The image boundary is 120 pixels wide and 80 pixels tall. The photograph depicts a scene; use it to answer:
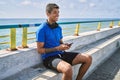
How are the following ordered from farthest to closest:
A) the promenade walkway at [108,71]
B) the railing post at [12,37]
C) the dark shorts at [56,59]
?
1. the promenade walkway at [108,71]
2. the railing post at [12,37]
3. the dark shorts at [56,59]

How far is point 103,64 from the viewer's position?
7.54m

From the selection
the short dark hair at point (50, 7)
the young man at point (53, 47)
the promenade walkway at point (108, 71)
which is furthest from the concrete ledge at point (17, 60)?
the promenade walkway at point (108, 71)

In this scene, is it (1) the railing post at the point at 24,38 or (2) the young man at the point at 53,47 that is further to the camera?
(1) the railing post at the point at 24,38

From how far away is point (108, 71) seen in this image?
6.65 m

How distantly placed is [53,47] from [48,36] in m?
0.26

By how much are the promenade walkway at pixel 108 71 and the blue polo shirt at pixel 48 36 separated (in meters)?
1.94

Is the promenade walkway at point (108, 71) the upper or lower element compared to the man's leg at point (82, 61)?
lower

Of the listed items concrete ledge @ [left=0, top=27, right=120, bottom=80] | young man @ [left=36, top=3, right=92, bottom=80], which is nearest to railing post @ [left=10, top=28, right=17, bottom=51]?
concrete ledge @ [left=0, top=27, right=120, bottom=80]

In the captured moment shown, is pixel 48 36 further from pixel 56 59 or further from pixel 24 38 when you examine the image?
pixel 24 38

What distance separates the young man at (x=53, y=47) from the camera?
4.34 metres

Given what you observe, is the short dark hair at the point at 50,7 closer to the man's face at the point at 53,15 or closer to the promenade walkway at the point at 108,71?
the man's face at the point at 53,15

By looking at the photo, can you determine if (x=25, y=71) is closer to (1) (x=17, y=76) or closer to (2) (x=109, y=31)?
(1) (x=17, y=76)

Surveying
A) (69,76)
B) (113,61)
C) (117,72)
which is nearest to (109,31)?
(113,61)

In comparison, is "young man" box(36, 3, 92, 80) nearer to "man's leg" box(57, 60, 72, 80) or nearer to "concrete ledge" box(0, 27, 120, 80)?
"man's leg" box(57, 60, 72, 80)
